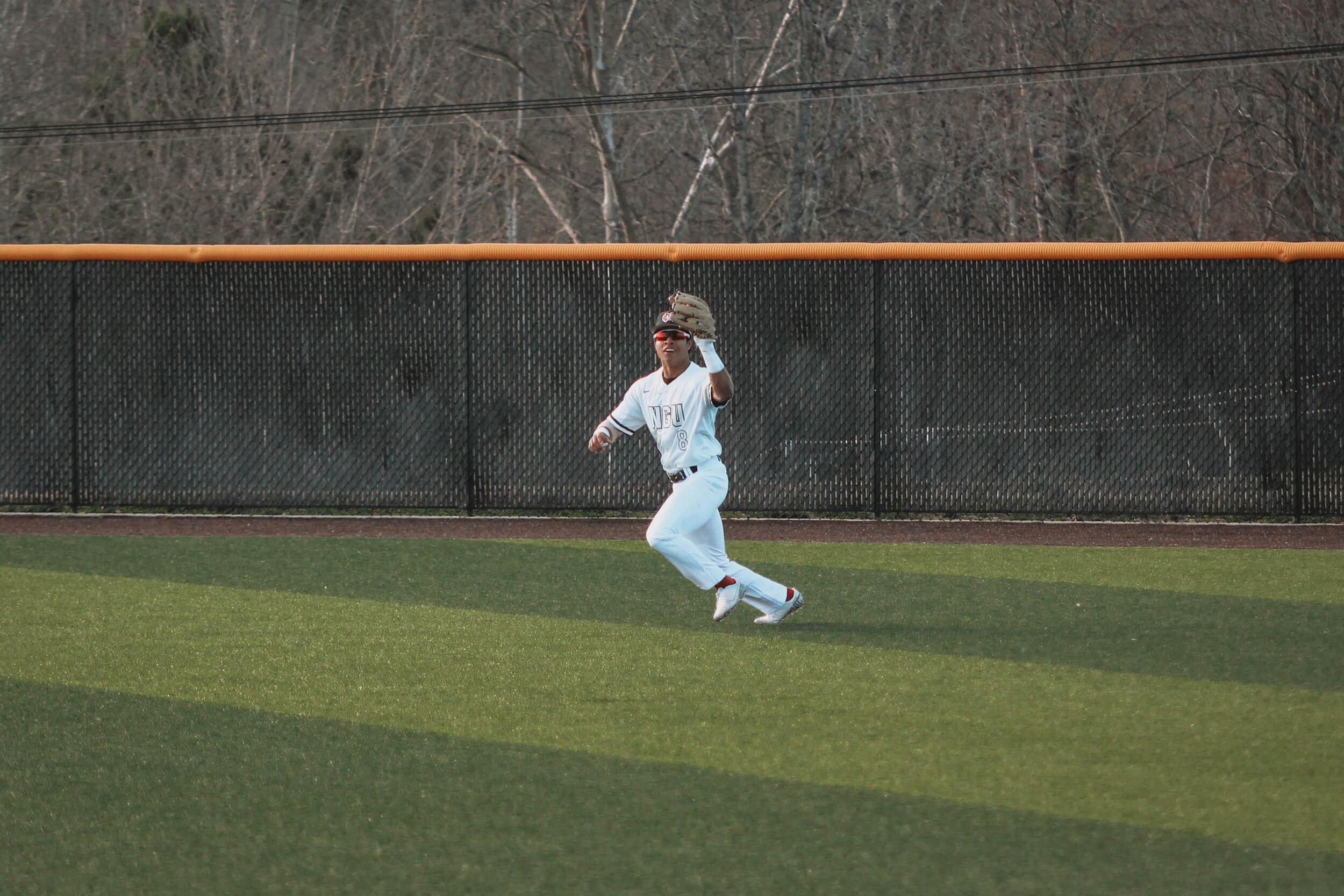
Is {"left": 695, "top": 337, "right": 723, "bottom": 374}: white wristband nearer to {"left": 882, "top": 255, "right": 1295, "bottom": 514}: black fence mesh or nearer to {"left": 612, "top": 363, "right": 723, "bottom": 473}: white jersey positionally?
{"left": 612, "top": 363, "right": 723, "bottom": 473}: white jersey

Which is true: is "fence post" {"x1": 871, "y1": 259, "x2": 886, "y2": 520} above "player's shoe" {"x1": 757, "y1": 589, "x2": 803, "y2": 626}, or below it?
above

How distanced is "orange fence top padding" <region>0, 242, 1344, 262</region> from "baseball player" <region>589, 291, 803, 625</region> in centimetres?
441

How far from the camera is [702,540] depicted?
28.7ft

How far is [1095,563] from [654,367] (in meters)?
4.17

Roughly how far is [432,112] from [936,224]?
11.0 meters

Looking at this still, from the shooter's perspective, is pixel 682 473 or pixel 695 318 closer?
pixel 695 318

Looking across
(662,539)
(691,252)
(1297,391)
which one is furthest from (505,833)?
(1297,391)

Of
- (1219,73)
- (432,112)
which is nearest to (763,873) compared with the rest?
(1219,73)

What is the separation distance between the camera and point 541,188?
91.8 feet

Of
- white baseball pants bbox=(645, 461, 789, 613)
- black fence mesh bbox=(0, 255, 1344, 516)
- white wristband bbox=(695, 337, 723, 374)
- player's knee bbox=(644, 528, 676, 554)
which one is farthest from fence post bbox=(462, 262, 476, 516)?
white wristband bbox=(695, 337, 723, 374)

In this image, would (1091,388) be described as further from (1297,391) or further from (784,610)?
(784,610)

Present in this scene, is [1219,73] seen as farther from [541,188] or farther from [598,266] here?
[598,266]

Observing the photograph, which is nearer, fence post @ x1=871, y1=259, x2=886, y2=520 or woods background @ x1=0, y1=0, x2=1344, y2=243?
fence post @ x1=871, y1=259, x2=886, y2=520

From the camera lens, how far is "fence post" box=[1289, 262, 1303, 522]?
41.2 feet
